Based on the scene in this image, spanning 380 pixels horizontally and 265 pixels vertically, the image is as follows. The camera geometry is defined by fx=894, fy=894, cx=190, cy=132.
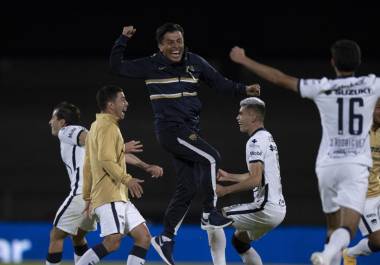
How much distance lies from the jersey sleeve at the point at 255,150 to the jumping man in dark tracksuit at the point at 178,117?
0.47 meters

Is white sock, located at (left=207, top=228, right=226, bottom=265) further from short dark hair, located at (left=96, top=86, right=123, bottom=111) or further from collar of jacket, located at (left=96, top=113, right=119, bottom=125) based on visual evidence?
short dark hair, located at (left=96, top=86, right=123, bottom=111)

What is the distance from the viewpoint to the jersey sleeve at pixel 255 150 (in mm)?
8209

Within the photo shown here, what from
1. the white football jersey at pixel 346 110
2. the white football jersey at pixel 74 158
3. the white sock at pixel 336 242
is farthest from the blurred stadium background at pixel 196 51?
the white sock at pixel 336 242

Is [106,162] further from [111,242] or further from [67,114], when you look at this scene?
[67,114]

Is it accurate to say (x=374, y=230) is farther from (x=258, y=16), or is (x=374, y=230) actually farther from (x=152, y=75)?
(x=258, y=16)

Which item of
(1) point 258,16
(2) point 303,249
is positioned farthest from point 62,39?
(2) point 303,249

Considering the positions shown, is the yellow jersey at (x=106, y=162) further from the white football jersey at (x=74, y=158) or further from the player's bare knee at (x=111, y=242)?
the white football jersey at (x=74, y=158)

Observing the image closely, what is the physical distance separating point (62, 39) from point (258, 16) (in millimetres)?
3802

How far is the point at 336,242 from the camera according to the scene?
259 inches

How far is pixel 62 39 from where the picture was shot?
17.2m

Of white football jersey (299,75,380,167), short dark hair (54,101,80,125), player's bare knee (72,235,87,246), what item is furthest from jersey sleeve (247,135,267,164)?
player's bare knee (72,235,87,246)

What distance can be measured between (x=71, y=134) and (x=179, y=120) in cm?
126

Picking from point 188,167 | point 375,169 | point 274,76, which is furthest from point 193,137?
point 375,169

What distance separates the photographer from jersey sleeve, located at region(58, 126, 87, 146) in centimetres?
853
